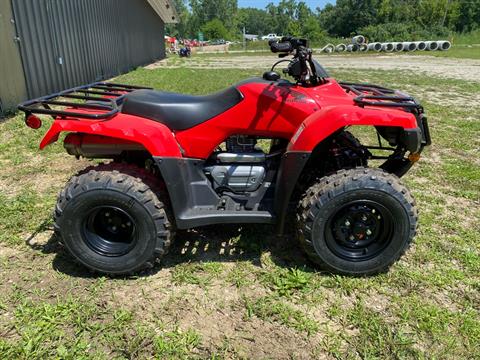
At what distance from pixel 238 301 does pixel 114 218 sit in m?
1.05

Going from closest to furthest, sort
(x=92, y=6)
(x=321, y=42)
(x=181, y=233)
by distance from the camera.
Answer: (x=181, y=233) < (x=92, y=6) < (x=321, y=42)

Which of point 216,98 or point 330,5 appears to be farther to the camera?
point 330,5

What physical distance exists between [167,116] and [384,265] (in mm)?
1843

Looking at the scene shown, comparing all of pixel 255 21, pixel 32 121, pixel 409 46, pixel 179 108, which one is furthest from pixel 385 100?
pixel 255 21

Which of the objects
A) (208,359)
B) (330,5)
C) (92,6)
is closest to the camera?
(208,359)

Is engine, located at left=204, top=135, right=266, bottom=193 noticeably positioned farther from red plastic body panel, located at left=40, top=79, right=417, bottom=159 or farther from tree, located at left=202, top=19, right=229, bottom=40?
tree, located at left=202, top=19, right=229, bottom=40

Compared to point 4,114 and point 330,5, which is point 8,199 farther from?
point 330,5

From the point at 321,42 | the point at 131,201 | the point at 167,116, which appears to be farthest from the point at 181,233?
the point at 321,42

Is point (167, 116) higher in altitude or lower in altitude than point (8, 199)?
higher

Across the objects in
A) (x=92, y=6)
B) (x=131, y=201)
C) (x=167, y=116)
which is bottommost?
(x=131, y=201)

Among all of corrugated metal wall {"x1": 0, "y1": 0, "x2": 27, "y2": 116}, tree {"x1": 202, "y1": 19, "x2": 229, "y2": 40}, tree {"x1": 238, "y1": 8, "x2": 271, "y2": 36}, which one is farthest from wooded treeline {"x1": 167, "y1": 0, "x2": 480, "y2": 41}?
corrugated metal wall {"x1": 0, "y1": 0, "x2": 27, "y2": 116}

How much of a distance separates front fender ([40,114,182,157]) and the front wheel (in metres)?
1.01

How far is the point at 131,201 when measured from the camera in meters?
2.62

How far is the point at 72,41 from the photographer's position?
1042 centimetres
